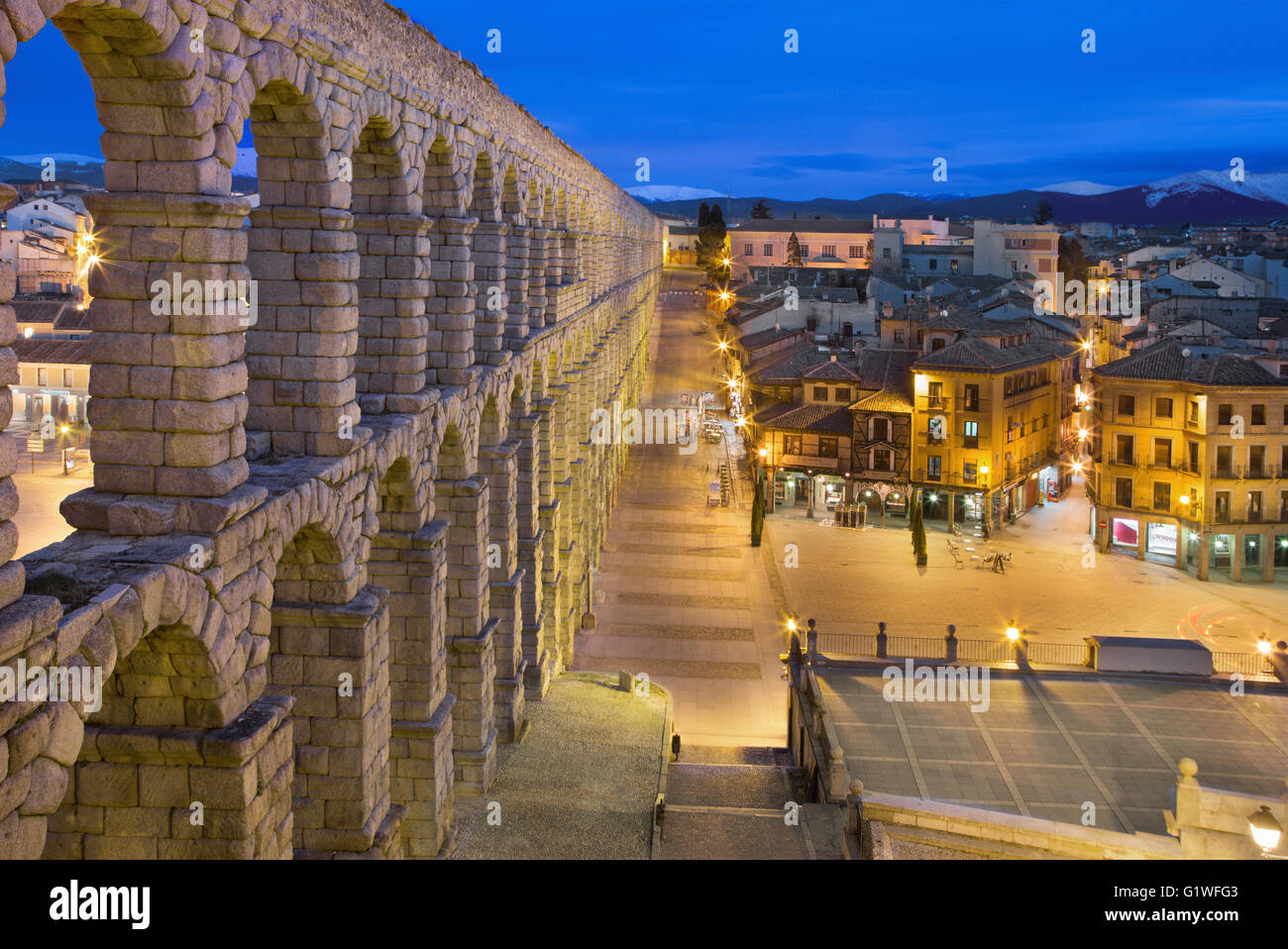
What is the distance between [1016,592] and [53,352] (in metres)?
40.5

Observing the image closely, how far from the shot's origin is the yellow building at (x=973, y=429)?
65375 mm

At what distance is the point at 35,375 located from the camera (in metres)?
29.1

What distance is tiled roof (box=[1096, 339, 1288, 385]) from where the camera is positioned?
188ft

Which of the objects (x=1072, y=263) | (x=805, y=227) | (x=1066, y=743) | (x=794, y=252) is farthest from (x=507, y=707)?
(x=805, y=227)

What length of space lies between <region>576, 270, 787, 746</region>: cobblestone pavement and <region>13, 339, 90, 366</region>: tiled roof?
19.6 meters

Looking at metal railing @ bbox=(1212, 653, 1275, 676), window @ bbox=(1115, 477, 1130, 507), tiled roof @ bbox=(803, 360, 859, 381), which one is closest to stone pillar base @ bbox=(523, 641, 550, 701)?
metal railing @ bbox=(1212, 653, 1275, 676)

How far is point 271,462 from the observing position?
14.7 meters

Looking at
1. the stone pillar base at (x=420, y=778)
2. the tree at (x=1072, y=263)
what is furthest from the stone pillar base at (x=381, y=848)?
the tree at (x=1072, y=263)

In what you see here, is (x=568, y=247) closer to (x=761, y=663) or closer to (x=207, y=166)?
(x=761, y=663)

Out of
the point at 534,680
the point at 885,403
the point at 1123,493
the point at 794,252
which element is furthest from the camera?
the point at 794,252

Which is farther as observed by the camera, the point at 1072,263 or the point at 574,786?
the point at 1072,263

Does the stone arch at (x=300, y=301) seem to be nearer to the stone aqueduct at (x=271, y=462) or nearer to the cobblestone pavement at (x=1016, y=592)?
the stone aqueduct at (x=271, y=462)

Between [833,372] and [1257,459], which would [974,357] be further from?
[1257,459]

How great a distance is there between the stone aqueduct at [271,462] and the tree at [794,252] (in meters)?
130
